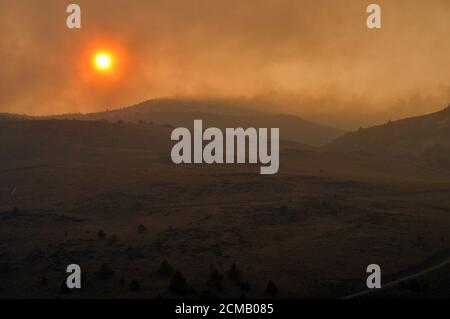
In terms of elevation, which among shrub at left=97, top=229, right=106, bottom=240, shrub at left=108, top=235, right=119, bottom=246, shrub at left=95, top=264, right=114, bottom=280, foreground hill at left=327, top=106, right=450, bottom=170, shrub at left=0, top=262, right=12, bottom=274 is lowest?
shrub at left=95, top=264, right=114, bottom=280

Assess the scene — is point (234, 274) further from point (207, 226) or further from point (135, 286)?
point (207, 226)

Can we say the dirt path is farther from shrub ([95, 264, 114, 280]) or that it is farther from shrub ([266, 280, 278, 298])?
shrub ([95, 264, 114, 280])

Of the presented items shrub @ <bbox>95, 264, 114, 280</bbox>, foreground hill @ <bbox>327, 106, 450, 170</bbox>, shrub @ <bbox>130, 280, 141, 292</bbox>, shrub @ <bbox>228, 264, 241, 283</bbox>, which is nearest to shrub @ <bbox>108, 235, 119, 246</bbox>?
shrub @ <bbox>95, 264, 114, 280</bbox>

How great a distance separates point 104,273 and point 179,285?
23.6ft

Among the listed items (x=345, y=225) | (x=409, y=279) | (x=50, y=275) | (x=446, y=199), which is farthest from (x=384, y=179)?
(x=50, y=275)

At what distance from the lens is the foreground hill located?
16816 cm

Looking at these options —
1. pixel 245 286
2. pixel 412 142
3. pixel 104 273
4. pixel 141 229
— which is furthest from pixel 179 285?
pixel 412 142

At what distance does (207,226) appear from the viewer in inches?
2660

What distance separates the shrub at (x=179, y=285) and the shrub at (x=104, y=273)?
5.90 m

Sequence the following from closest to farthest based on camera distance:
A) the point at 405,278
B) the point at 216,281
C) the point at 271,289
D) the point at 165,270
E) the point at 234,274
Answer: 1. the point at 271,289
2. the point at 216,281
3. the point at 234,274
4. the point at 405,278
5. the point at 165,270

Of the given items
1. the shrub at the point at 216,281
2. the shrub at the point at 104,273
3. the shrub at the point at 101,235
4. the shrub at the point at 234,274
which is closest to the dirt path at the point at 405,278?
the shrub at the point at 234,274

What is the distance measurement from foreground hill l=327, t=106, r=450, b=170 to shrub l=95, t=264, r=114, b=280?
121m
